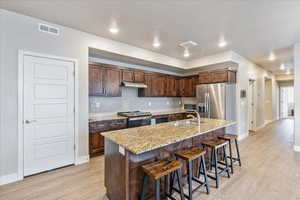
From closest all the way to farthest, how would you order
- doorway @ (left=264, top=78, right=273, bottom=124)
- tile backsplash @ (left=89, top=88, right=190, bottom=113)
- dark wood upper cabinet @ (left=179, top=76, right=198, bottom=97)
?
tile backsplash @ (left=89, top=88, right=190, bottom=113) → dark wood upper cabinet @ (left=179, top=76, right=198, bottom=97) → doorway @ (left=264, top=78, right=273, bottom=124)

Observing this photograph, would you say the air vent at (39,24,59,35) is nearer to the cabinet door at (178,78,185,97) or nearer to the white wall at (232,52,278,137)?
the cabinet door at (178,78,185,97)

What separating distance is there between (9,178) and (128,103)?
10.1 feet

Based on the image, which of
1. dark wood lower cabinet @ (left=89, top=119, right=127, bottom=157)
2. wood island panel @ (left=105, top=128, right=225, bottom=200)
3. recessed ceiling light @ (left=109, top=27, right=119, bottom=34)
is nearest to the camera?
wood island panel @ (left=105, top=128, right=225, bottom=200)

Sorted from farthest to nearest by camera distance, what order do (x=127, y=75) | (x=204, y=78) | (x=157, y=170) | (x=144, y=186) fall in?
(x=204, y=78), (x=127, y=75), (x=144, y=186), (x=157, y=170)

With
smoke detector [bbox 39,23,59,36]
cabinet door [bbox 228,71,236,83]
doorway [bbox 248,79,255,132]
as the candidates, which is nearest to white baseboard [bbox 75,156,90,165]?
smoke detector [bbox 39,23,59,36]

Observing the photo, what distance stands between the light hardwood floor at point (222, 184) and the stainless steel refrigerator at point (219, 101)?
162cm

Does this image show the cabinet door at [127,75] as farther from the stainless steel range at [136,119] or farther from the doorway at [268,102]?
the doorway at [268,102]

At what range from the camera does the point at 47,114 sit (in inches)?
113

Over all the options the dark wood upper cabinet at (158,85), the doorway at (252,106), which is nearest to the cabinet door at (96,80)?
the dark wood upper cabinet at (158,85)

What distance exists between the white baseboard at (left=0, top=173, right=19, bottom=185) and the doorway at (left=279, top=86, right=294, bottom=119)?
13245 mm

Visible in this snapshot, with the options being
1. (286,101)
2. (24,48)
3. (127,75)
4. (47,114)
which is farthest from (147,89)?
(286,101)

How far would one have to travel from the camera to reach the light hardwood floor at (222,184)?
85.0 inches

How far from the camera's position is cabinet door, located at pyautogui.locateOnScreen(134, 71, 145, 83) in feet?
15.0

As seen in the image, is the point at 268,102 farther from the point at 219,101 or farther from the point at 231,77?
the point at 219,101
